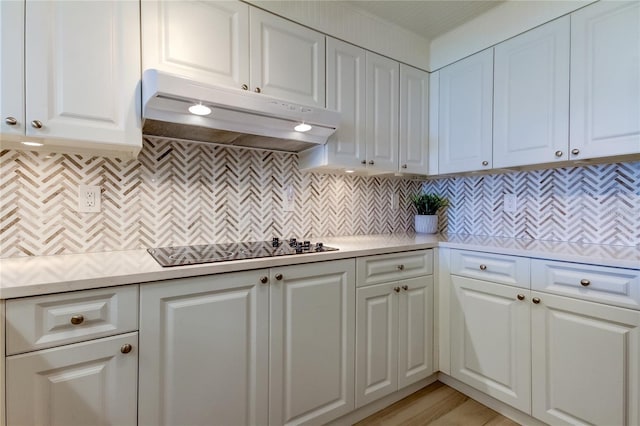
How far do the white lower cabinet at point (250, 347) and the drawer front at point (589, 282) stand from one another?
3.03 feet

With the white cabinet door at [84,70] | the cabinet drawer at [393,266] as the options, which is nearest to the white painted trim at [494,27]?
the cabinet drawer at [393,266]

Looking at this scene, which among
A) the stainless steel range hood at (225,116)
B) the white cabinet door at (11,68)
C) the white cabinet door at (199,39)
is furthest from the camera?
the white cabinet door at (199,39)

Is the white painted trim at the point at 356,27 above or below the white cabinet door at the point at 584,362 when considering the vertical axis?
Answer: above

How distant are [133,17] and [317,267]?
51.3 inches

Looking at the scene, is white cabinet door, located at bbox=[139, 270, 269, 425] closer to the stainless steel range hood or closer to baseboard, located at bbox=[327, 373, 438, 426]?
baseboard, located at bbox=[327, 373, 438, 426]

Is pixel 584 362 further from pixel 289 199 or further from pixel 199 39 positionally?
pixel 199 39

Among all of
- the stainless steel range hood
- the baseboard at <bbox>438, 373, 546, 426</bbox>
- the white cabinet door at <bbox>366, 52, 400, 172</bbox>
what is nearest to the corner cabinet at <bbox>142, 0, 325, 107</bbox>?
the stainless steel range hood

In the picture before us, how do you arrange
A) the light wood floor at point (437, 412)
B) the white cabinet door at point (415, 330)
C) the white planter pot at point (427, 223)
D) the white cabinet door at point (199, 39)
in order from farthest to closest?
the white planter pot at point (427, 223)
the white cabinet door at point (415, 330)
the light wood floor at point (437, 412)
the white cabinet door at point (199, 39)

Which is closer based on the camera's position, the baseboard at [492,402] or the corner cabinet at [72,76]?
the corner cabinet at [72,76]

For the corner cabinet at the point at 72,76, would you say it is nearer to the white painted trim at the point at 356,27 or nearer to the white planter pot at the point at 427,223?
the white painted trim at the point at 356,27

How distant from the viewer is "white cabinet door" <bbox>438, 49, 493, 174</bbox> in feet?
6.57

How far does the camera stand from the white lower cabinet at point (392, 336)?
5.36 ft

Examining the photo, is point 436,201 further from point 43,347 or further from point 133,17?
point 43,347

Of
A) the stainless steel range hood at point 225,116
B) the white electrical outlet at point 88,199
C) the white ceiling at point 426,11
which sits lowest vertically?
the white electrical outlet at point 88,199
